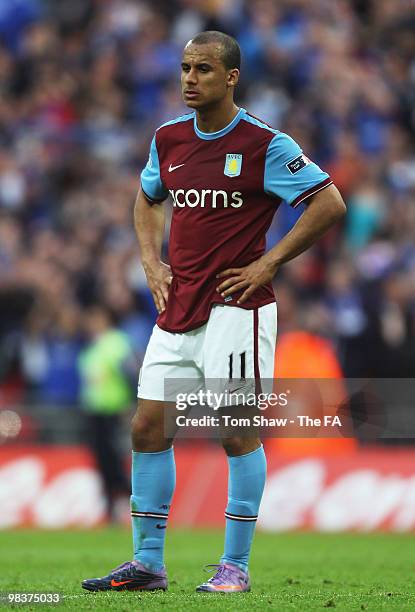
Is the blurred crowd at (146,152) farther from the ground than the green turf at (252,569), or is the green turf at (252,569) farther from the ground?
the blurred crowd at (146,152)

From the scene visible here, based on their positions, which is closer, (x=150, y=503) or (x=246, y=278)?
(x=246, y=278)

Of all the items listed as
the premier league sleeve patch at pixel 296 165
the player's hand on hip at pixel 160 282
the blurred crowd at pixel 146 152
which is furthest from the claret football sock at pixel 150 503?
the blurred crowd at pixel 146 152

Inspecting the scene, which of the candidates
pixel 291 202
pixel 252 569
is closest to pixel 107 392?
pixel 252 569

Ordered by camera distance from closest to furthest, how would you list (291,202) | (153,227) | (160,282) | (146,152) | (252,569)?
(291,202)
(160,282)
(153,227)
(252,569)
(146,152)

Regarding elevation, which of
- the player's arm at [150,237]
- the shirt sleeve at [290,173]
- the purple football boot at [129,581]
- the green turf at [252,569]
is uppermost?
the shirt sleeve at [290,173]

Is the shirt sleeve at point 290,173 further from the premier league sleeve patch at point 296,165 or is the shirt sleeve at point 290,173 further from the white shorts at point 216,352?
the white shorts at point 216,352

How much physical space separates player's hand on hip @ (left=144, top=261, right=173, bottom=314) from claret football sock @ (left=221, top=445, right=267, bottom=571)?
83 cm

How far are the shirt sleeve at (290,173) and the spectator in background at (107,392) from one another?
7186 millimetres

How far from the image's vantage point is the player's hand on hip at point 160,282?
6.46 metres

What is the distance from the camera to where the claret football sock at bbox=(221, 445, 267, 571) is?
6305 mm

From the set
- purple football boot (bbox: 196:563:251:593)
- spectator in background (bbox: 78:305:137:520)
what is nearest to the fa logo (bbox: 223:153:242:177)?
purple football boot (bbox: 196:563:251:593)

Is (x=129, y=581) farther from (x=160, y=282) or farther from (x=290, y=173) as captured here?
(x=290, y=173)

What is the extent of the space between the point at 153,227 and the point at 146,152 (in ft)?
32.1

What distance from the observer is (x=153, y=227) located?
6836 mm
